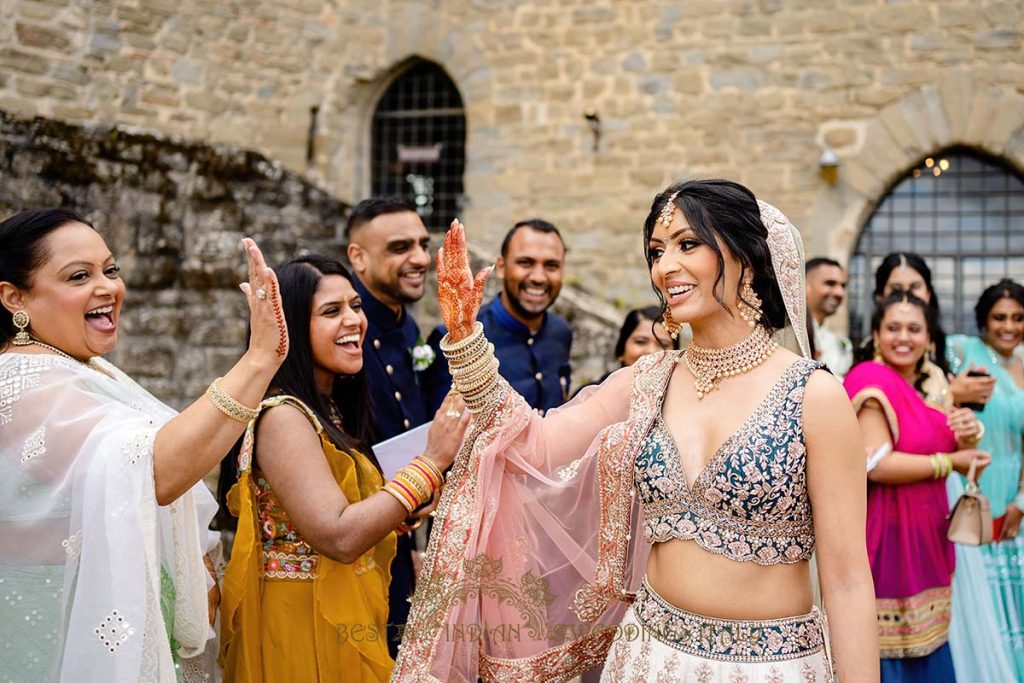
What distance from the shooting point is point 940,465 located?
4141mm

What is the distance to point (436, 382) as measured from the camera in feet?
14.3

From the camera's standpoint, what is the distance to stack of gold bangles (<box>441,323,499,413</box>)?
255 centimetres

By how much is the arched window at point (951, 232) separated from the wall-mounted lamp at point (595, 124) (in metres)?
2.85

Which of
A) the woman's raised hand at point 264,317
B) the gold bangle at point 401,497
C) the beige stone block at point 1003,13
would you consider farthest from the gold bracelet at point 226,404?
the beige stone block at point 1003,13

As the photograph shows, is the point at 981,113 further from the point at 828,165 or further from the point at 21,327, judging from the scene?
the point at 21,327

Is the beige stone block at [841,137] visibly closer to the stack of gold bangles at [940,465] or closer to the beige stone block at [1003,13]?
the beige stone block at [1003,13]

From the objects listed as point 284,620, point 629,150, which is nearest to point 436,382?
point 284,620

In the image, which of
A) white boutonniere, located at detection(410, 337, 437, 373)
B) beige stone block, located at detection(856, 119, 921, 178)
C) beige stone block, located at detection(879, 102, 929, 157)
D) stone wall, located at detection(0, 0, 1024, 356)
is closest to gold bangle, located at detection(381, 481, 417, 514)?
white boutonniere, located at detection(410, 337, 437, 373)

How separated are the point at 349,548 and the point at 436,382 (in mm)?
1730

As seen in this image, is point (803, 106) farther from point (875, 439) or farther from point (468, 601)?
point (468, 601)

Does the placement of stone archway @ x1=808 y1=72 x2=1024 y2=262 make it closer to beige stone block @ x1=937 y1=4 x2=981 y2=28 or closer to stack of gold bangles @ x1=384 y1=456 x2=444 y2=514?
beige stone block @ x1=937 y1=4 x2=981 y2=28

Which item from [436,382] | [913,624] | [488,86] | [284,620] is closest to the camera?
[284,620]

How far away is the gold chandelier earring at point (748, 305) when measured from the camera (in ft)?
8.01

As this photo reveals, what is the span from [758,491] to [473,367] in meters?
0.81
